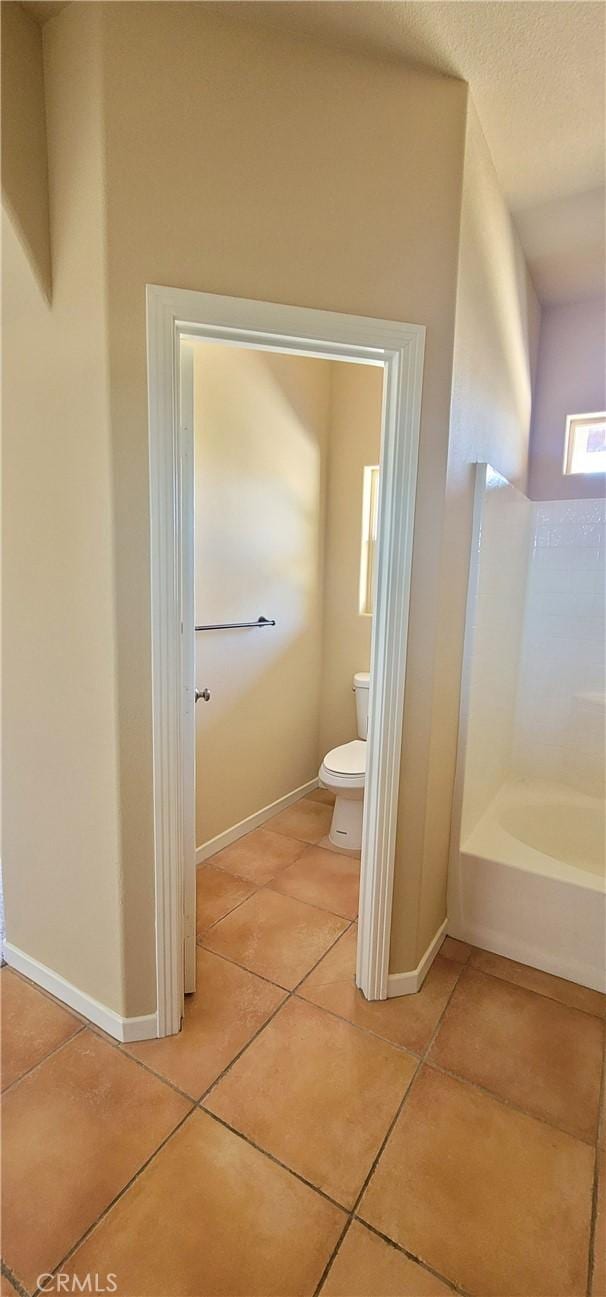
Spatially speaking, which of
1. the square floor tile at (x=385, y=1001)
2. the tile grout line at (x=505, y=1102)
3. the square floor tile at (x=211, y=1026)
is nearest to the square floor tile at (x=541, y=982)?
the square floor tile at (x=385, y=1001)

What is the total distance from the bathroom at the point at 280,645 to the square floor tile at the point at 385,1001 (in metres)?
0.08

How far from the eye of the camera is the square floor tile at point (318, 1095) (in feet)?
4.06

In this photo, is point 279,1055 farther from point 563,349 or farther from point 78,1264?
point 563,349

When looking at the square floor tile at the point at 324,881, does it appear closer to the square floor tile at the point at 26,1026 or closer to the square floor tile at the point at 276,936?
the square floor tile at the point at 276,936

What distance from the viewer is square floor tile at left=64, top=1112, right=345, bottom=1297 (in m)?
1.01

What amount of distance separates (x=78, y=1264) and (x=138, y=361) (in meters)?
1.88

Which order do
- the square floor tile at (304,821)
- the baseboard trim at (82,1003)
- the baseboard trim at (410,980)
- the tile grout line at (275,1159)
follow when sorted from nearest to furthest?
the tile grout line at (275,1159) < the baseboard trim at (82,1003) < the baseboard trim at (410,980) < the square floor tile at (304,821)

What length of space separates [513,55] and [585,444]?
5.71 ft

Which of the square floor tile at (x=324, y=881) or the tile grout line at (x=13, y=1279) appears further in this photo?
the square floor tile at (x=324, y=881)

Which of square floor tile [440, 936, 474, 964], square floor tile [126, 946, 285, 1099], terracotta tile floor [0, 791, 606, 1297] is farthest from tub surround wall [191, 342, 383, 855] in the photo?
square floor tile [440, 936, 474, 964]

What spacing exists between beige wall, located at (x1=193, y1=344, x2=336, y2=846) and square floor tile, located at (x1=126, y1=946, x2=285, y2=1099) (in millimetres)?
732

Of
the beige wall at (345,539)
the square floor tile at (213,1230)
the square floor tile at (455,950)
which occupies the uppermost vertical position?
the beige wall at (345,539)

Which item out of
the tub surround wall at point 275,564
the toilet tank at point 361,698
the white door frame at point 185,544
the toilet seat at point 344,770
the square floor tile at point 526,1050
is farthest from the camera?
the toilet tank at point 361,698

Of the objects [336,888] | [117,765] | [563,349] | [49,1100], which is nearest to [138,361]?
[117,765]
